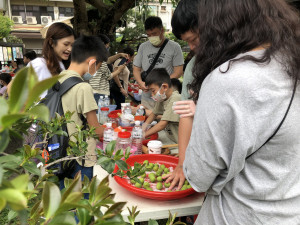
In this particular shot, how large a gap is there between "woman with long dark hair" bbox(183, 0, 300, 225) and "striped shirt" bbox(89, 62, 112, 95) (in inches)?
136

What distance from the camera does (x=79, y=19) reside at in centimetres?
569

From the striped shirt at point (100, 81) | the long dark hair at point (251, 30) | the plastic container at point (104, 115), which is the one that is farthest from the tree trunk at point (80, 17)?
the long dark hair at point (251, 30)

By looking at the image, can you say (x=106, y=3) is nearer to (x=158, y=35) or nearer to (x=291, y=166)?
(x=158, y=35)

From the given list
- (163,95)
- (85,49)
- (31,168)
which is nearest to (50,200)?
(31,168)

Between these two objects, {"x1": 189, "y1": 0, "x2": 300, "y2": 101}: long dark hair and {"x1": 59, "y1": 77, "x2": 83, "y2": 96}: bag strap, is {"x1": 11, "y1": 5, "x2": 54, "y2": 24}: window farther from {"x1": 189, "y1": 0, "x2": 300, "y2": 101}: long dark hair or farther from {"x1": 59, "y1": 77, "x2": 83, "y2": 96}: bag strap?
{"x1": 189, "y1": 0, "x2": 300, "y2": 101}: long dark hair

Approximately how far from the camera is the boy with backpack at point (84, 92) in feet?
6.66

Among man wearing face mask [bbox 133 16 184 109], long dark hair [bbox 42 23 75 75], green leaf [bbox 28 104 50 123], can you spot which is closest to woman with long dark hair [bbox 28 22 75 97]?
long dark hair [bbox 42 23 75 75]

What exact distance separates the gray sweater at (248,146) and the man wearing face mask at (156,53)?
2.86m

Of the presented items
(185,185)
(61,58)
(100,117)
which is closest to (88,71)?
(61,58)

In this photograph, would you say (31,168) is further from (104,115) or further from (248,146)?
(104,115)

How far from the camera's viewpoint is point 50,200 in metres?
0.38

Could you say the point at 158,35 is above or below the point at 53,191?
above

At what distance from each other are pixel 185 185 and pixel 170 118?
107 centimetres

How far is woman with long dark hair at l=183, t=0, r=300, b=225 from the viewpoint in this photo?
2.92ft
